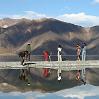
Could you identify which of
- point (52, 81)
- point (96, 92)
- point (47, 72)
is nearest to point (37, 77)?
point (52, 81)

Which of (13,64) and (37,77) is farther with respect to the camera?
(37,77)

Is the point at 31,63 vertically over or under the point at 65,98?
over

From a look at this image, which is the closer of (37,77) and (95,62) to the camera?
(95,62)

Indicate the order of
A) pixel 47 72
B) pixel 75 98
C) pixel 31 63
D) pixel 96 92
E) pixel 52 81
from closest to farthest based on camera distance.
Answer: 1. pixel 75 98
2. pixel 96 92
3. pixel 31 63
4. pixel 47 72
5. pixel 52 81

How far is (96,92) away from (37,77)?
47841 mm

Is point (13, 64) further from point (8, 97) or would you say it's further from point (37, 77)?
point (37, 77)

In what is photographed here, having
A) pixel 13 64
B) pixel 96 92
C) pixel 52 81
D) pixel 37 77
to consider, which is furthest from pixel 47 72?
pixel 37 77

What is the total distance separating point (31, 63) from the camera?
37656mm

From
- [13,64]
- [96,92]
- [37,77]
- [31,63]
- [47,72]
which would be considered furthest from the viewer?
[37,77]

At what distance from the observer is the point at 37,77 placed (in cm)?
8262

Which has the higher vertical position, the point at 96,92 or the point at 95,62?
the point at 95,62

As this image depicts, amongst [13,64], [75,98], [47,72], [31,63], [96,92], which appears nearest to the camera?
[75,98]

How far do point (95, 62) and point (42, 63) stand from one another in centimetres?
506

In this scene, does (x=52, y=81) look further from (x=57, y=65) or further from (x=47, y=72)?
(x=57, y=65)
